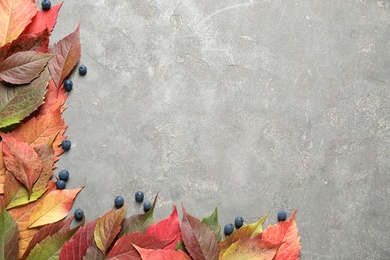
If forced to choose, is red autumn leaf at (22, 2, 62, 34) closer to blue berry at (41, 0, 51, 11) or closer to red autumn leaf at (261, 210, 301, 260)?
blue berry at (41, 0, 51, 11)

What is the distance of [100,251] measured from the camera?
Answer: 3.88 feet

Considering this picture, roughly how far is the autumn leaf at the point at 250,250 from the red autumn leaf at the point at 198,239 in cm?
3

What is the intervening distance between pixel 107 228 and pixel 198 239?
0.18 m

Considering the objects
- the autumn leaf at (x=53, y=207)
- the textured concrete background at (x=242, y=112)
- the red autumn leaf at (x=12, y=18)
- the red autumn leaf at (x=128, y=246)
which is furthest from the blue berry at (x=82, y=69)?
the red autumn leaf at (x=128, y=246)

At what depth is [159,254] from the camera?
46.2 inches

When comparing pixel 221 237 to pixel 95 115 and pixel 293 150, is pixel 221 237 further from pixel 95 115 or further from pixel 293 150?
pixel 95 115

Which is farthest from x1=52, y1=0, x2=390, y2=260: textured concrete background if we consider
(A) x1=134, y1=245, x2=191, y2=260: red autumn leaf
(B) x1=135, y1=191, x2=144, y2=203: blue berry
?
(A) x1=134, y1=245, x2=191, y2=260: red autumn leaf

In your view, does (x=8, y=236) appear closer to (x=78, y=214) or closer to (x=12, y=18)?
(x=78, y=214)

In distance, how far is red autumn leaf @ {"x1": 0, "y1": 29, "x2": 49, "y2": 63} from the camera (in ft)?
4.13

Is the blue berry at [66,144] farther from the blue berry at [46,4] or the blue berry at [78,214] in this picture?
the blue berry at [46,4]

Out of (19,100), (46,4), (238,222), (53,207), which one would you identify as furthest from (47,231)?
(46,4)

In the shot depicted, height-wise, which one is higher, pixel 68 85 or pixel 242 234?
pixel 68 85

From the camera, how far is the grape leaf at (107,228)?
3.88ft

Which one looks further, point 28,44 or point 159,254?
point 28,44
